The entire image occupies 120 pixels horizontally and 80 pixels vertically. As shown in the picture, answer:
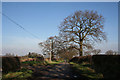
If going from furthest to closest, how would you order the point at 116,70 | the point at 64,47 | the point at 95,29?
the point at 64,47 → the point at 95,29 → the point at 116,70

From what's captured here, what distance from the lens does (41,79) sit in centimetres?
696

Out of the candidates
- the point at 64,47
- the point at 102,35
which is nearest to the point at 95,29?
the point at 102,35

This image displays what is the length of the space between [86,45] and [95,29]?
4.31 m

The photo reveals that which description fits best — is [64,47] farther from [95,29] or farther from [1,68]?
[1,68]

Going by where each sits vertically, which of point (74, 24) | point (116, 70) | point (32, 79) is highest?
point (74, 24)

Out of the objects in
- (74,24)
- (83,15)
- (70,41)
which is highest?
(83,15)

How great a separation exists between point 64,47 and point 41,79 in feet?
73.7

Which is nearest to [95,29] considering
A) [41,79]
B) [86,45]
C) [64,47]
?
[86,45]

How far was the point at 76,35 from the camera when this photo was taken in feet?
85.7

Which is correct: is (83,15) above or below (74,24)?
above

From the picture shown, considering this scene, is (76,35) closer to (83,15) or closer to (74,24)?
(74,24)

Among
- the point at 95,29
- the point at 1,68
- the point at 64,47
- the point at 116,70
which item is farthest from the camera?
the point at 64,47

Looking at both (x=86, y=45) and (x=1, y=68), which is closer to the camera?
(x=1, y=68)

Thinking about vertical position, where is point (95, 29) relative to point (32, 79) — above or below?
above
